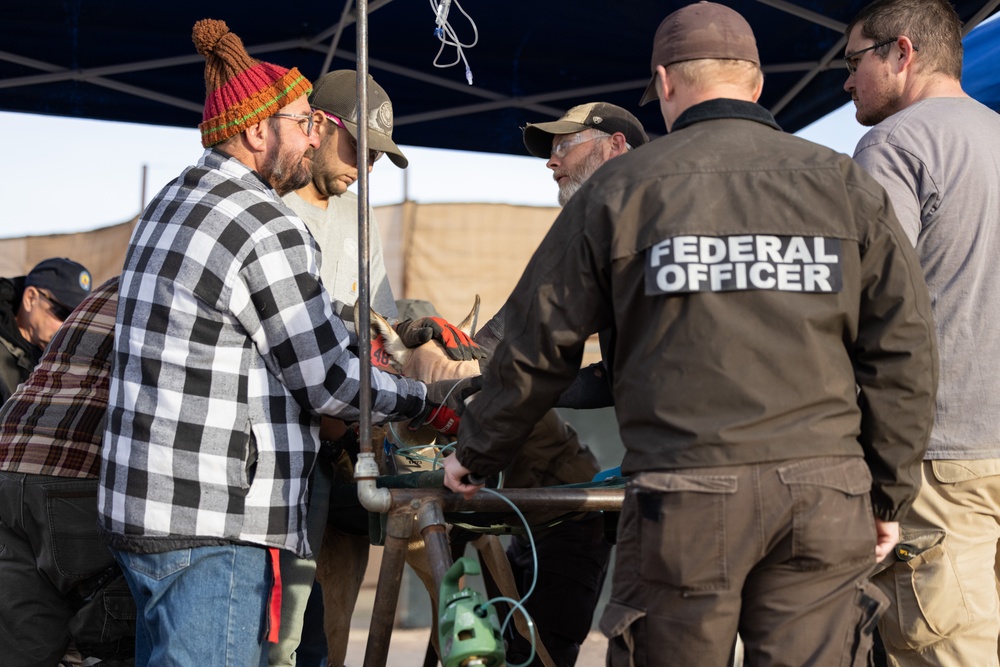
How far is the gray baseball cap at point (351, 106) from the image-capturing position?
3.56m

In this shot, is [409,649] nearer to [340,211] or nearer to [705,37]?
[340,211]

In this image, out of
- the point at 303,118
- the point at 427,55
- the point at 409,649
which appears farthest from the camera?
the point at 409,649

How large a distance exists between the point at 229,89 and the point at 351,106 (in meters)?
1.12

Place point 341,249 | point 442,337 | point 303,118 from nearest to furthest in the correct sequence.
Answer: point 303,118 → point 442,337 → point 341,249

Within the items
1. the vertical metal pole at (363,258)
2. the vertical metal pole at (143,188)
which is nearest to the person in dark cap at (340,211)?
the vertical metal pole at (363,258)

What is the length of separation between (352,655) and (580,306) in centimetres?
400

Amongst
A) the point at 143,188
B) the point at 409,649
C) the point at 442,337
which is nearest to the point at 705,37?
Answer: the point at 442,337

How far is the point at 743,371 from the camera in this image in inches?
70.6

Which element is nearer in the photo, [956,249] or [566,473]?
[956,249]

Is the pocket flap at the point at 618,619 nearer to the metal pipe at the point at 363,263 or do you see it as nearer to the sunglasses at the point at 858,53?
the metal pipe at the point at 363,263

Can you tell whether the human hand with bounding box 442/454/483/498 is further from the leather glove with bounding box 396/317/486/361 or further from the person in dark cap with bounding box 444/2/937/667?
the leather glove with bounding box 396/317/486/361

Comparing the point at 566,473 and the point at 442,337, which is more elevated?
the point at 442,337

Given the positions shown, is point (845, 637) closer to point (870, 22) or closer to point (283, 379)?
point (283, 379)

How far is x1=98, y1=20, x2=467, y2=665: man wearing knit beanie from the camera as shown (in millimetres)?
2215
